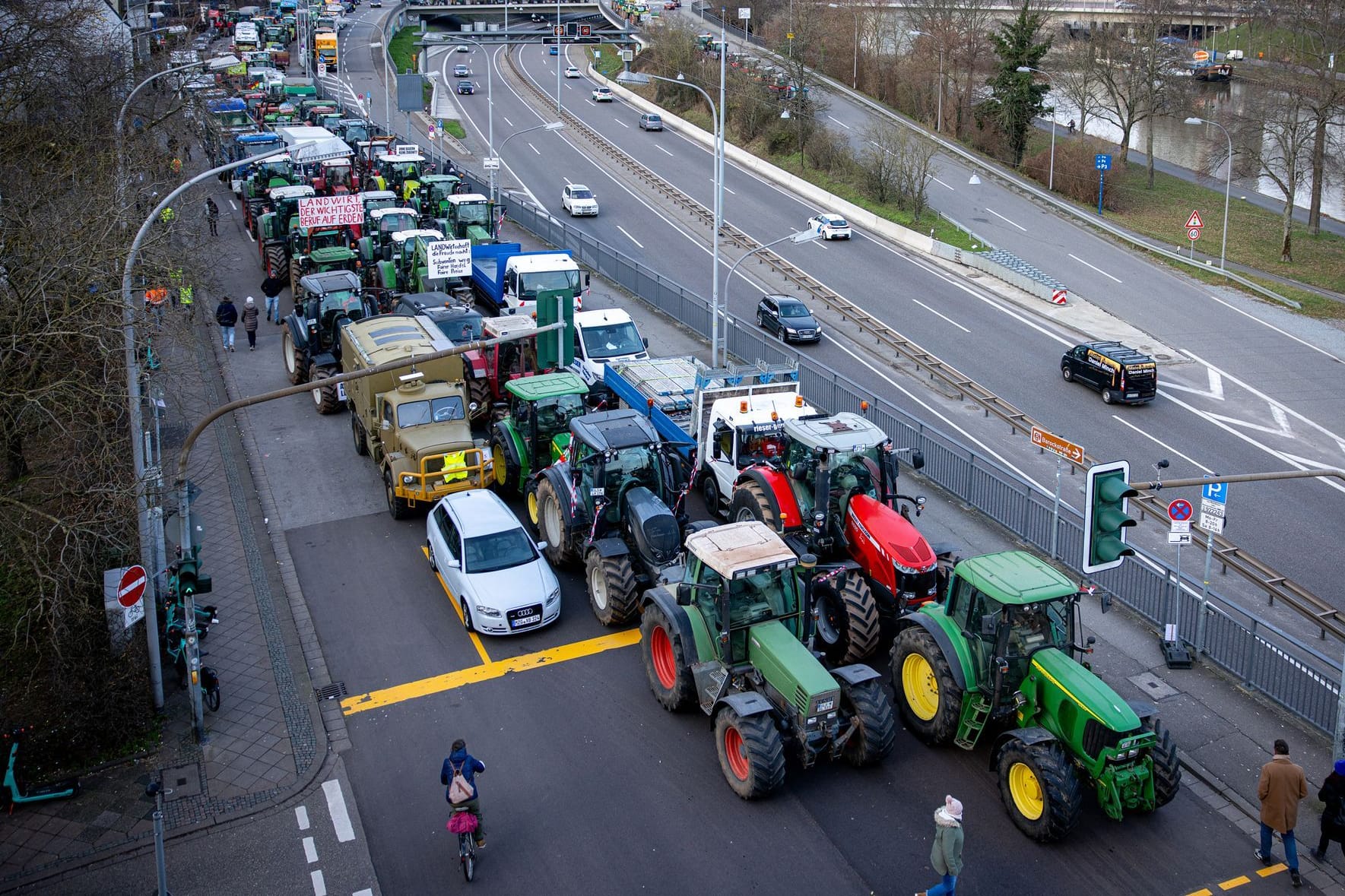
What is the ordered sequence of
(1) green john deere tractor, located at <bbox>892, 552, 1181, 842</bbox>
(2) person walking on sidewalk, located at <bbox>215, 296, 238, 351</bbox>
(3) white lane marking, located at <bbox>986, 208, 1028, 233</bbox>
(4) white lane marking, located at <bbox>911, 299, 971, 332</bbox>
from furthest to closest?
(3) white lane marking, located at <bbox>986, 208, 1028, 233</bbox> < (4) white lane marking, located at <bbox>911, 299, 971, 332</bbox> < (2) person walking on sidewalk, located at <bbox>215, 296, 238, 351</bbox> < (1) green john deere tractor, located at <bbox>892, 552, 1181, 842</bbox>

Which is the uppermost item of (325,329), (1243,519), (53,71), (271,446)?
(53,71)

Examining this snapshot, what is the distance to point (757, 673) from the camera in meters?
14.0

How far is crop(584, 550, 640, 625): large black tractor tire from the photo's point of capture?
17344mm

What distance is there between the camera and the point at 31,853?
1277cm

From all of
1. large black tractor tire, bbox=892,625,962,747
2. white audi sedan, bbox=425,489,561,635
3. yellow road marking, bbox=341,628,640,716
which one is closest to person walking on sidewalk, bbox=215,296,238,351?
white audi sedan, bbox=425,489,561,635

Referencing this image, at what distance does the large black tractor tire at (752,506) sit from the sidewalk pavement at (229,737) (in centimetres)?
701

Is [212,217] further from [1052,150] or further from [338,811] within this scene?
[1052,150]

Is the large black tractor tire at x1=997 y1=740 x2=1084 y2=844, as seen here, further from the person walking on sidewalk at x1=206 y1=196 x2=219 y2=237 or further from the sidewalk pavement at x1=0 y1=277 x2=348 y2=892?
the person walking on sidewalk at x1=206 y1=196 x2=219 y2=237

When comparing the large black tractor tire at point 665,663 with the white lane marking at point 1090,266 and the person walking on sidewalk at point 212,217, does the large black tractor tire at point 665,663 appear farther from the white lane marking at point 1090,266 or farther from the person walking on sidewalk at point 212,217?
the white lane marking at point 1090,266

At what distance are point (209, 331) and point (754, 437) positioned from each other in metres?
19.7

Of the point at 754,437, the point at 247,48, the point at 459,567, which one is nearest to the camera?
the point at 459,567

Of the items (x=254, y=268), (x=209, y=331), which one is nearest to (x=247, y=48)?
(x=254, y=268)

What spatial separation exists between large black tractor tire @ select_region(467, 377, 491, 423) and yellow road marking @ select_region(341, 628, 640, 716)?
970 cm

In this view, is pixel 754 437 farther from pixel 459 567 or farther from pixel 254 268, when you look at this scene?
pixel 254 268
